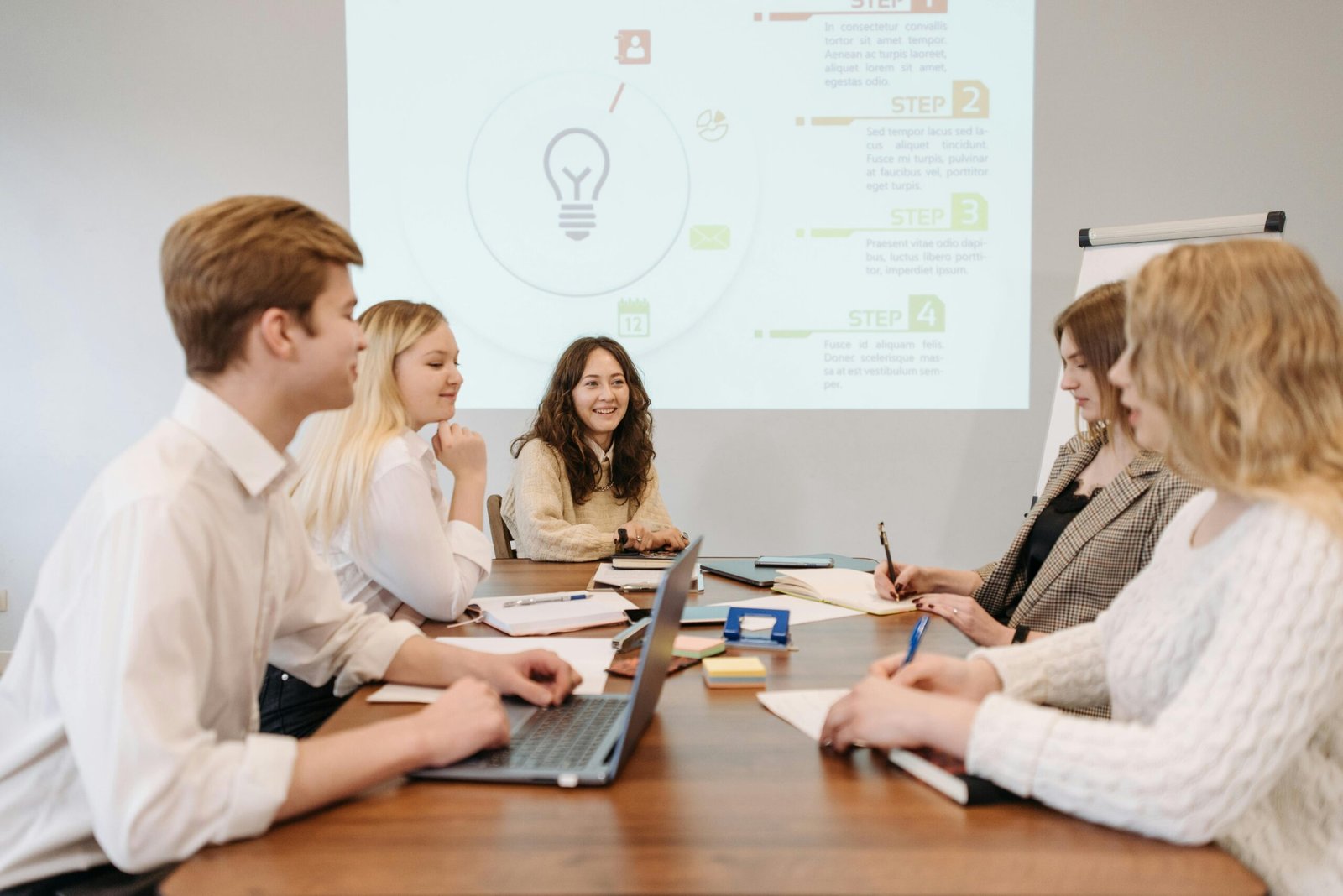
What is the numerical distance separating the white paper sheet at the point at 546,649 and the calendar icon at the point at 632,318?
231 centimetres

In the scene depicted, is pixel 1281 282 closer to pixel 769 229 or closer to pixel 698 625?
pixel 698 625

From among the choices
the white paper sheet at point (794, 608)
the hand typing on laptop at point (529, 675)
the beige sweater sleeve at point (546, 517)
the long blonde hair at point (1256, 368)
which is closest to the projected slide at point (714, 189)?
the beige sweater sleeve at point (546, 517)

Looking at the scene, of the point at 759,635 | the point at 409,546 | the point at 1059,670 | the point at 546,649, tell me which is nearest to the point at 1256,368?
the point at 1059,670

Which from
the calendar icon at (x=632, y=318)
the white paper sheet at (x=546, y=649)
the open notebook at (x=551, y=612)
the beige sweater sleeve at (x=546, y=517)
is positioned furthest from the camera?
the calendar icon at (x=632, y=318)

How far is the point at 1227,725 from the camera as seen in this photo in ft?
2.97

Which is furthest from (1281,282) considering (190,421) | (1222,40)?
(1222,40)

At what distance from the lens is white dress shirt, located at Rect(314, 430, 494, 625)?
5.84ft

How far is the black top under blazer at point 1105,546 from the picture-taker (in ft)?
6.31

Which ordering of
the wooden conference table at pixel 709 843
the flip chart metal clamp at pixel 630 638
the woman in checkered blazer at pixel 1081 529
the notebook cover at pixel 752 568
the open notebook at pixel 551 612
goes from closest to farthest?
the wooden conference table at pixel 709 843 → the flip chart metal clamp at pixel 630 638 → the open notebook at pixel 551 612 → the woman in checkered blazer at pixel 1081 529 → the notebook cover at pixel 752 568

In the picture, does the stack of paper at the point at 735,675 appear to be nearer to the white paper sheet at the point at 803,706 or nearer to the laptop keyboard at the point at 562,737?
the white paper sheet at the point at 803,706

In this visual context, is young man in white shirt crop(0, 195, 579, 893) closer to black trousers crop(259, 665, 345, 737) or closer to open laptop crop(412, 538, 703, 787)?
open laptop crop(412, 538, 703, 787)

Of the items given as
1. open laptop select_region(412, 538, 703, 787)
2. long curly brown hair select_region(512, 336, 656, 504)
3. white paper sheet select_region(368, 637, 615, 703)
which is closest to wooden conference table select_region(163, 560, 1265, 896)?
open laptop select_region(412, 538, 703, 787)

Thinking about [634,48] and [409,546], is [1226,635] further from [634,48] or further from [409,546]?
[634,48]

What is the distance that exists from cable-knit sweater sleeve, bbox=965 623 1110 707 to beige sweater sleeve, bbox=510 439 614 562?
5.05 ft
